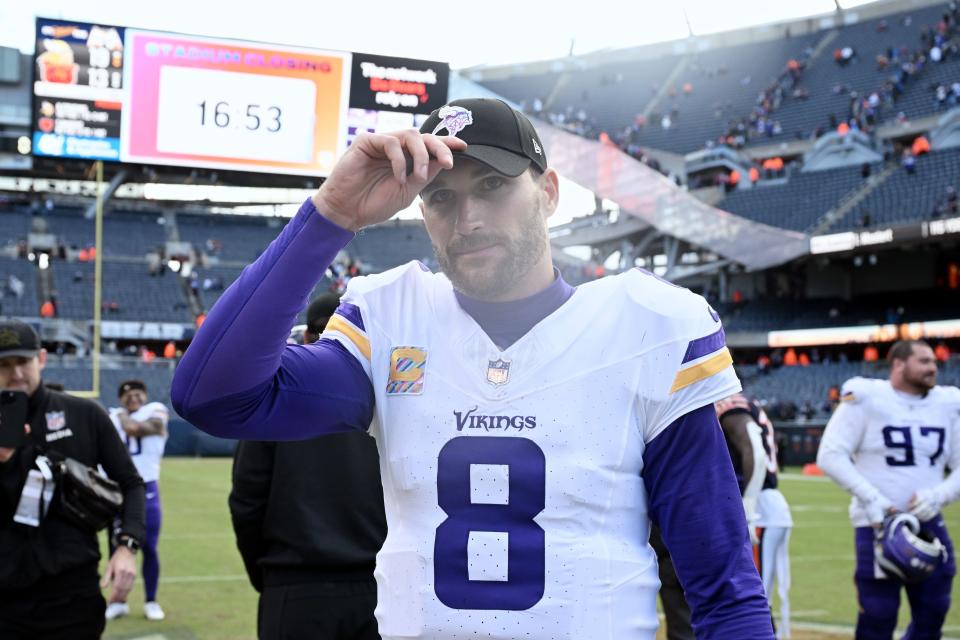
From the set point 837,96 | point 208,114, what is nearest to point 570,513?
point 208,114

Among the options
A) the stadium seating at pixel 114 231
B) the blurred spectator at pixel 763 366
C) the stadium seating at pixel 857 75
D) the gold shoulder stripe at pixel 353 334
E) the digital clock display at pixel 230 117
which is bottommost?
the blurred spectator at pixel 763 366

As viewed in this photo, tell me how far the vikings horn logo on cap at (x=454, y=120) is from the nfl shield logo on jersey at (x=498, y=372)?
428 mm

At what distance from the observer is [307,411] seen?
1962 mm

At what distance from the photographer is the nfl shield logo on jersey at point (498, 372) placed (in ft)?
6.38

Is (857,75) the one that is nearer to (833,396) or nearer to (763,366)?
(763,366)

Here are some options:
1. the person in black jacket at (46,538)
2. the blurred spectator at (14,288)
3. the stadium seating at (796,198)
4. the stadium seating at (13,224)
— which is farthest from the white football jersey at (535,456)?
the stadium seating at (13,224)

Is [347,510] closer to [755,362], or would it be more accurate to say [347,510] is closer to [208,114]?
[208,114]

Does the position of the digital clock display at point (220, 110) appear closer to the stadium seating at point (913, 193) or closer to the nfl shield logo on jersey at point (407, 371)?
the nfl shield logo on jersey at point (407, 371)

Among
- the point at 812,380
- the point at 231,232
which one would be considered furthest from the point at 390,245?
the point at 812,380

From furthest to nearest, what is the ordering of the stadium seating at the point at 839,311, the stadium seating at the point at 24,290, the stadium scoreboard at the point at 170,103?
the stadium seating at the point at 24,290, the stadium seating at the point at 839,311, the stadium scoreboard at the point at 170,103

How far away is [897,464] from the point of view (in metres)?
6.12

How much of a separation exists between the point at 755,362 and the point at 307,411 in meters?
37.8

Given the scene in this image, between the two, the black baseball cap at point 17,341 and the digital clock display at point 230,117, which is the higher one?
the digital clock display at point 230,117

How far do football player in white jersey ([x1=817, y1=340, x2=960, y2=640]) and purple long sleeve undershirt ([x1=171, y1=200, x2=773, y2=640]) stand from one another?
14.1ft
